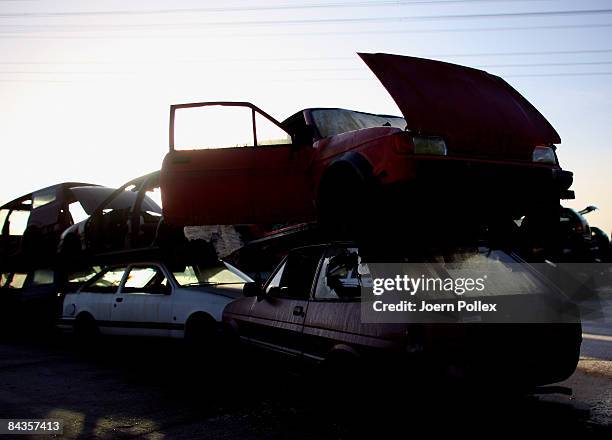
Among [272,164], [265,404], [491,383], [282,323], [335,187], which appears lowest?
[265,404]

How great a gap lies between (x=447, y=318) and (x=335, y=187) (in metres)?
2.14

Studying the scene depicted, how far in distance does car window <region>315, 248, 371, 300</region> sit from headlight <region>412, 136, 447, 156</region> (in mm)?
1080

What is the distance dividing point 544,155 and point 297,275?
2.65 m

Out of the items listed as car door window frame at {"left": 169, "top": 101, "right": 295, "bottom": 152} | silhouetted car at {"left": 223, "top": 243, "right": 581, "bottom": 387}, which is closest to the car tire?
car door window frame at {"left": 169, "top": 101, "right": 295, "bottom": 152}

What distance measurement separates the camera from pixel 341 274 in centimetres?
450

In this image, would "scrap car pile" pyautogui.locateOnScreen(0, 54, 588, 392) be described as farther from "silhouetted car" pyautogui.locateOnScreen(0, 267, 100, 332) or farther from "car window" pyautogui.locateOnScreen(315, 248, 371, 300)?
"silhouetted car" pyautogui.locateOnScreen(0, 267, 100, 332)

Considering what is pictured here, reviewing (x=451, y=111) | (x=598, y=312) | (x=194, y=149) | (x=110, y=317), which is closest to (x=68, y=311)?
(x=110, y=317)

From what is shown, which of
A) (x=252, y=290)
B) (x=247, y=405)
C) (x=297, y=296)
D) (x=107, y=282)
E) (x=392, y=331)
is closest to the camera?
(x=392, y=331)

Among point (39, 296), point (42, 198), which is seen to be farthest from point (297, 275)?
point (42, 198)

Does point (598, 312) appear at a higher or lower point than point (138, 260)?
lower

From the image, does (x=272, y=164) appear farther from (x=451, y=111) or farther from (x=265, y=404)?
(x=265, y=404)

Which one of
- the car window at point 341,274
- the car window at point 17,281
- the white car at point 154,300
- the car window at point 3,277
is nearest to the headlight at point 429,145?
the car window at point 341,274

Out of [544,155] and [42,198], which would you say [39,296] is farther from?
[544,155]

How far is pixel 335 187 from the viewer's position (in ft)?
18.0
